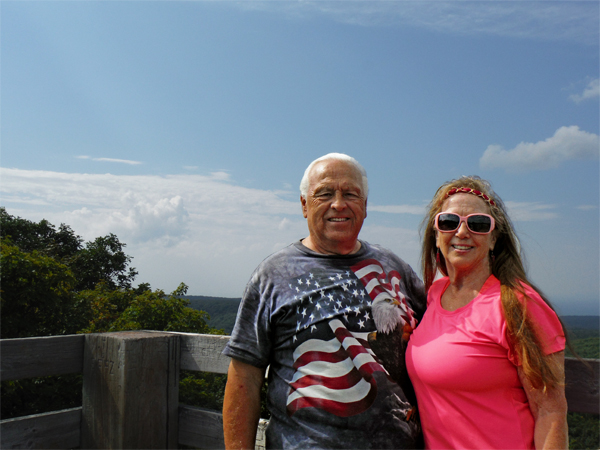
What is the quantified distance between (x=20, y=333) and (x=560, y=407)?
878 centimetres

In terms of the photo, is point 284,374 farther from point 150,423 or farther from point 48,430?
point 48,430

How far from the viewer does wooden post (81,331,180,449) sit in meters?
2.86

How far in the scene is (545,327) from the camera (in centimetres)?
175

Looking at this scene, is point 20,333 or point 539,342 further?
point 20,333

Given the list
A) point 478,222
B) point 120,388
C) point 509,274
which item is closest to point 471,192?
point 478,222

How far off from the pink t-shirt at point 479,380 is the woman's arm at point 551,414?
0.04m

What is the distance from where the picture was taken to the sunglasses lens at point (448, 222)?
2113mm

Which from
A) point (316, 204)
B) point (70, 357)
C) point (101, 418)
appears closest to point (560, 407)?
point (316, 204)

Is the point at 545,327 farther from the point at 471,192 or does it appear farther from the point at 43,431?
the point at 43,431

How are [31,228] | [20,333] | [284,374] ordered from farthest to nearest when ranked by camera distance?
1. [31,228]
2. [20,333]
3. [284,374]

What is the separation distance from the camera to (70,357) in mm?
3025

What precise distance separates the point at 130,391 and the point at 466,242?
2200mm

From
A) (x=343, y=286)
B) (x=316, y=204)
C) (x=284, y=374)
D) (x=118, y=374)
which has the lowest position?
(x=118, y=374)

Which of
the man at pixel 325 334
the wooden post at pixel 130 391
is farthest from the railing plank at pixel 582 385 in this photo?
the wooden post at pixel 130 391
